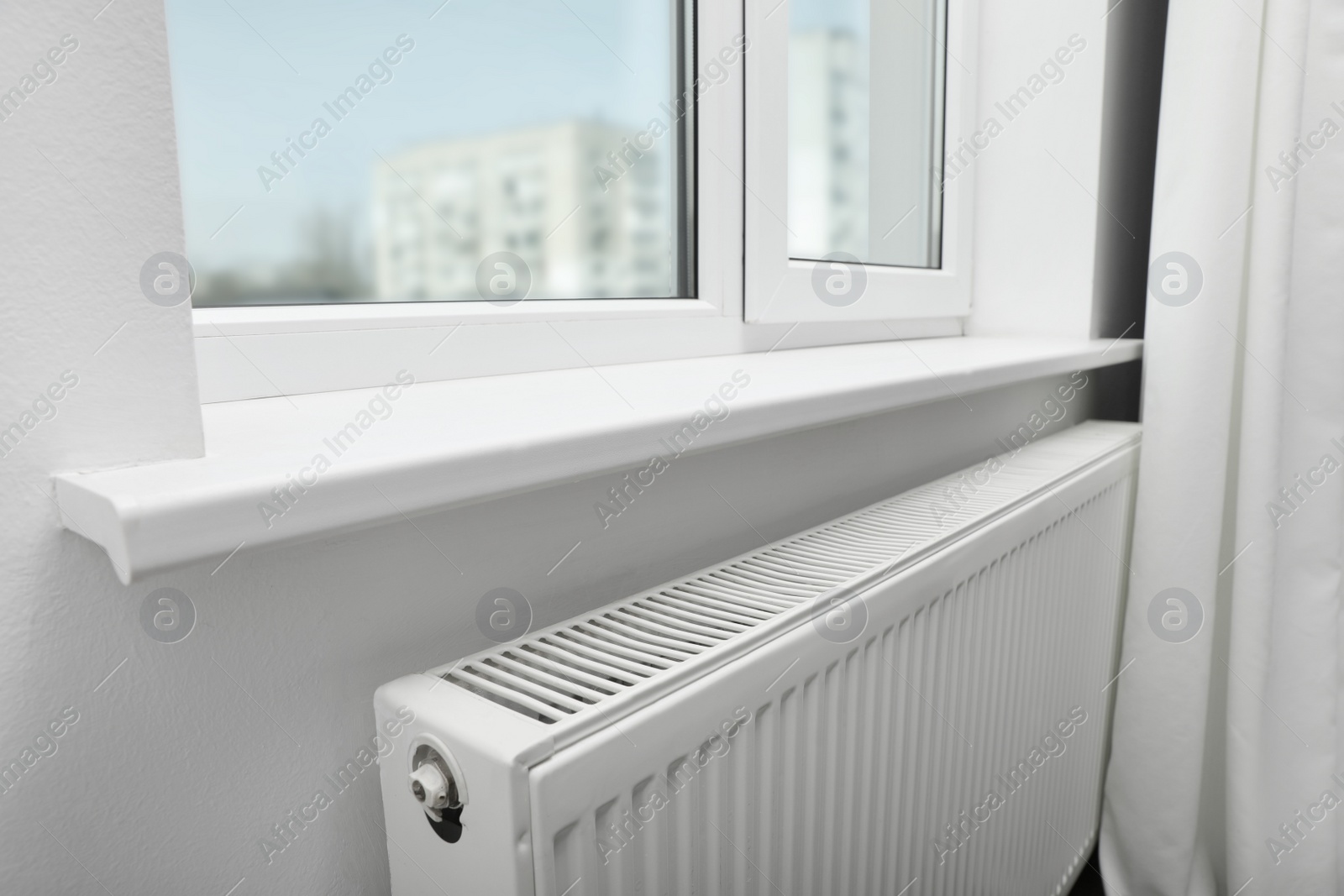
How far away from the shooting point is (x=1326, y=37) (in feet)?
3.06

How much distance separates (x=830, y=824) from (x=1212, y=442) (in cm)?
73

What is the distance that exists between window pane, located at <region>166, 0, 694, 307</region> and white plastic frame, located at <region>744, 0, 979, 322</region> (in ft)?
0.24

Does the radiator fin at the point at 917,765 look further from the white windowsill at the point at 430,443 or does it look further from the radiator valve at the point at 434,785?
the white windowsill at the point at 430,443

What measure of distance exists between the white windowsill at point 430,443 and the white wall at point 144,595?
0.04 meters

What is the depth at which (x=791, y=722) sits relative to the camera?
51 cm

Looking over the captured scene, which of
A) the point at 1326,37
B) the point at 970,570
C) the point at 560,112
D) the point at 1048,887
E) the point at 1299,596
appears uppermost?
the point at 1326,37

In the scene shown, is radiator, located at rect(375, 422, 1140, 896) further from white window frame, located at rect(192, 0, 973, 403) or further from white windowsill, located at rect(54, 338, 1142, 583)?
white window frame, located at rect(192, 0, 973, 403)

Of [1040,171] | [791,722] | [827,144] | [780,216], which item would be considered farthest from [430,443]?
[1040,171]

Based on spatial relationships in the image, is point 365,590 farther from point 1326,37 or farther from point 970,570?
point 1326,37

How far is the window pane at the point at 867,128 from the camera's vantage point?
99 centimetres

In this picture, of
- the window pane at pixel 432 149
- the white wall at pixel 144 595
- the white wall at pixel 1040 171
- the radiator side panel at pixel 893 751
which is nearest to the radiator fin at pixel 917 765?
the radiator side panel at pixel 893 751

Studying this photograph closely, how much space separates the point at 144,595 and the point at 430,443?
0.14 metres

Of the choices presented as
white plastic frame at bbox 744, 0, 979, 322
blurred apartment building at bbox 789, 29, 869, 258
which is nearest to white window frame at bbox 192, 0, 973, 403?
white plastic frame at bbox 744, 0, 979, 322

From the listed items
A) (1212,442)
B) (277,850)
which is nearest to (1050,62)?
(1212,442)
